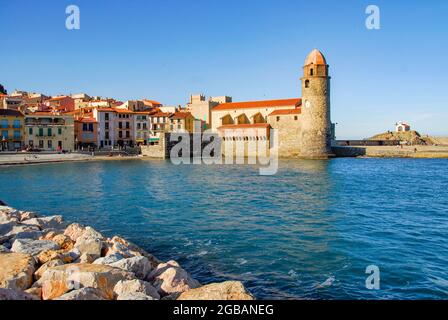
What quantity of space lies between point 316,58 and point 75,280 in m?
47.7

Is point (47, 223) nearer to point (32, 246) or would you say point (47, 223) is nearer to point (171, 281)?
point (32, 246)

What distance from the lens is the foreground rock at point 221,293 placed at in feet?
17.6

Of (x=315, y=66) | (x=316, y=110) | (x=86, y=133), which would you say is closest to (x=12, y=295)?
(x=316, y=110)

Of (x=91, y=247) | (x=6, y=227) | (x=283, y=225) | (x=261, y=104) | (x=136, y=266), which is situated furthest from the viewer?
(x=261, y=104)

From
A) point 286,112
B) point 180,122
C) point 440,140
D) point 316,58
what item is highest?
point 316,58

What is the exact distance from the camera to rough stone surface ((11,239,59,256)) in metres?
8.19

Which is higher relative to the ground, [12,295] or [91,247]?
[12,295]

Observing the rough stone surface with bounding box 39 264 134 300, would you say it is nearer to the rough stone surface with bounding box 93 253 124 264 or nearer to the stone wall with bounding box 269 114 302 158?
the rough stone surface with bounding box 93 253 124 264

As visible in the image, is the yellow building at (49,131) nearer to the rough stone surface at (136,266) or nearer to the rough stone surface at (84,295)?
the rough stone surface at (136,266)

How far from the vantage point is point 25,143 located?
2041 inches

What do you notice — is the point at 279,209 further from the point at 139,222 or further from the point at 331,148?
the point at 331,148

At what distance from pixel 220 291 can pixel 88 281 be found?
6.47 feet

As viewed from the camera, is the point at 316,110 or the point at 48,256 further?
the point at 316,110

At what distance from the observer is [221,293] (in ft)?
17.8
